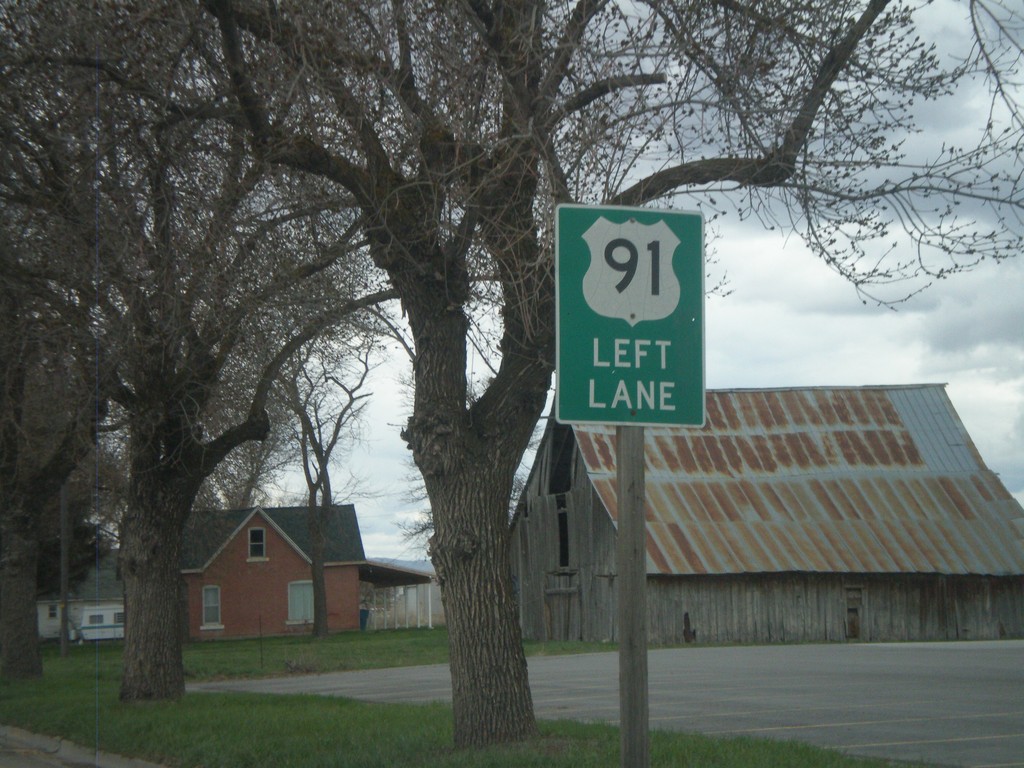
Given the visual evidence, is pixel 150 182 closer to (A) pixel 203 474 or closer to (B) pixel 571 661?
(A) pixel 203 474

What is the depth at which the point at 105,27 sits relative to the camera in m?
10.8

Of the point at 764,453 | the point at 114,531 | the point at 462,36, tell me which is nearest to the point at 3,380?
the point at 462,36

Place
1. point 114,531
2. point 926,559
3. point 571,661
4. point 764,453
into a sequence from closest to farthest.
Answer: point 571,661 → point 926,559 → point 764,453 → point 114,531

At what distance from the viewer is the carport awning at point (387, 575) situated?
210 feet

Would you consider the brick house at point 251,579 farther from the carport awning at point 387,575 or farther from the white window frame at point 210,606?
the carport awning at point 387,575

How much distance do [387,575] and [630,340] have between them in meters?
65.0

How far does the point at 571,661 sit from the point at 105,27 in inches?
776

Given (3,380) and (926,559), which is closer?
(3,380)

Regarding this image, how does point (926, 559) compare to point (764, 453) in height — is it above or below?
below

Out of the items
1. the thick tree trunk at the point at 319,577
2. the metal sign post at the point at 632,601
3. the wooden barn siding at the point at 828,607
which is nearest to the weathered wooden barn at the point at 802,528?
the wooden barn siding at the point at 828,607

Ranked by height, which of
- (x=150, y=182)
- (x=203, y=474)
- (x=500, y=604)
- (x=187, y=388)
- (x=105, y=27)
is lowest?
(x=500, y=604)

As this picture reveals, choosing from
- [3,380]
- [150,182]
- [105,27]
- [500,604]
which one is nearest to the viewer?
[500,604]

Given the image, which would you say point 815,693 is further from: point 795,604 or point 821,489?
point 821,489

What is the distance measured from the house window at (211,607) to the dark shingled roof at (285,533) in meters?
1.50
